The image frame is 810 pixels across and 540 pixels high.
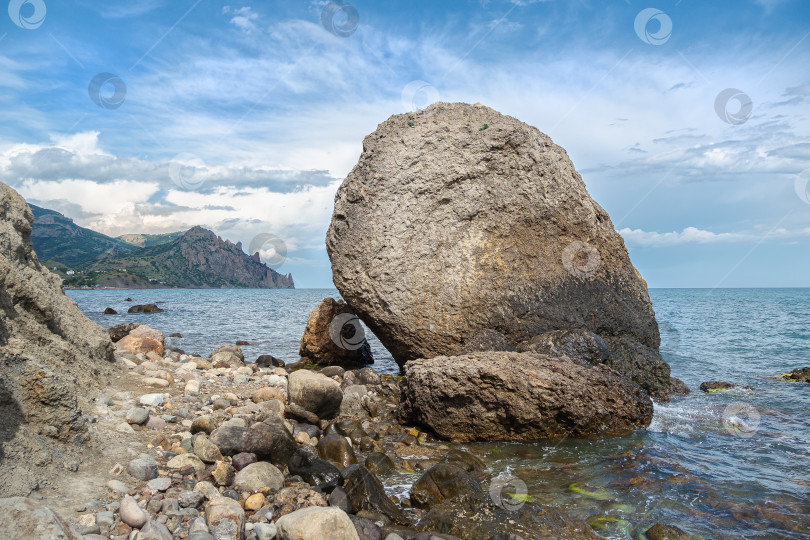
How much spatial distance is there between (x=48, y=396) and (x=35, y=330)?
2104 mm

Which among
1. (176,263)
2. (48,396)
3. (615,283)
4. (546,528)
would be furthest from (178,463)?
(176,263)

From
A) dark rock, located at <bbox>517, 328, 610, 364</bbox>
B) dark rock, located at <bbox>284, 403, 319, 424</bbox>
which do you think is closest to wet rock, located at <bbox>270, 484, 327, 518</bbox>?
dark rock, located at <bbox>284, 403, 319, 424</bbox>

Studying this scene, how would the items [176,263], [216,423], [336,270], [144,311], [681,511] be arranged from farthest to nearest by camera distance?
[176,263], [144,311], [336,270], [216,423], [681,511]

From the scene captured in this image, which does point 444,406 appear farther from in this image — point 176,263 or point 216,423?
point 176,263

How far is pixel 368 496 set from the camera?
596 centimetres

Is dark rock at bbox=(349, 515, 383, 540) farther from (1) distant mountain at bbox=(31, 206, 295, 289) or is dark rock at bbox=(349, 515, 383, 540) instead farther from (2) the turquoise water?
(1) distant mountain at bbox=(31, 206, 295, 289)

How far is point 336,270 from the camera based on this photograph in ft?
39.7

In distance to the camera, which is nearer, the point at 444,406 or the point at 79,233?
the point at 444,406

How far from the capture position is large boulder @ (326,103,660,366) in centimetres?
1138

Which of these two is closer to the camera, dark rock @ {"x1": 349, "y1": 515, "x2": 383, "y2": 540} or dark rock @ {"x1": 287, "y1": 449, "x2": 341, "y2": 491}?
dark rock @ {"x1": 349, "y1": 515, "x2": 383, "y2": 540}

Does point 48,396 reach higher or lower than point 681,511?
higher

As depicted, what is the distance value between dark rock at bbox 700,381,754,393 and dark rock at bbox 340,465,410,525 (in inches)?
455

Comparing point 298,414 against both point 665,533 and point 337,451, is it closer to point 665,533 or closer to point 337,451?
point 337,451

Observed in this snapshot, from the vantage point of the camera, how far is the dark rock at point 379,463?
7309 mm
